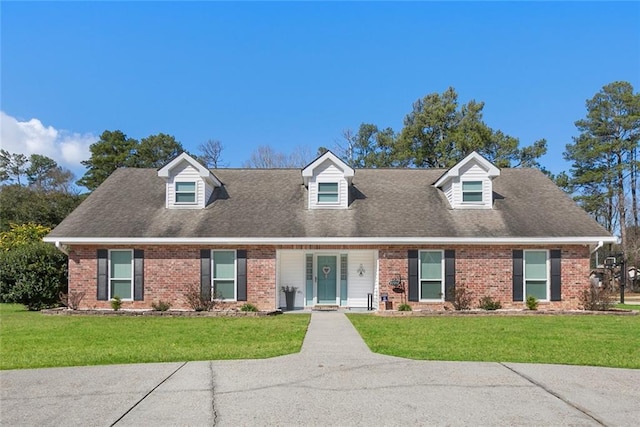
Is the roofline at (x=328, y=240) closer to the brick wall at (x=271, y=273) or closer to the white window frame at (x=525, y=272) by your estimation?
the brick wall at (x=271, y=273)

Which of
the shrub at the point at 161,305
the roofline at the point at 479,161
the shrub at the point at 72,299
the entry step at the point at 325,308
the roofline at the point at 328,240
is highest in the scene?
the roofline at the point at 479,161

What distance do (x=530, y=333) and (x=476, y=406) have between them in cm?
644

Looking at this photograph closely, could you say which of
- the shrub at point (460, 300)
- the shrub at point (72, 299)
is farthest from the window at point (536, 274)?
the shrub at point (72, 299)

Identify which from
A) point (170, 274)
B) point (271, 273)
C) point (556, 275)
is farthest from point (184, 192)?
point (556, 275)

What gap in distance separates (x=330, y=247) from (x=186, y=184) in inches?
238

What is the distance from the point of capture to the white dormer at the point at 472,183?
60.5ft

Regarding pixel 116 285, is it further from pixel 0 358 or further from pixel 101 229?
pixel 0 358

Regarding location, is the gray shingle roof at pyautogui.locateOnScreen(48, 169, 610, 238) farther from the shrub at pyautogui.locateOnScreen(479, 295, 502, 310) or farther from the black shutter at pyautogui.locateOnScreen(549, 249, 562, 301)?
the shrub at pyautogui.locateOnScreen(479, 295, 502, 310)

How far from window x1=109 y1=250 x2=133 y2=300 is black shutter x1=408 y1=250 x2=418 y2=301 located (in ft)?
30.7

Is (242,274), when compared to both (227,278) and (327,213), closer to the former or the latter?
(227,278)

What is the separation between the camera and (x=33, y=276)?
17.2m

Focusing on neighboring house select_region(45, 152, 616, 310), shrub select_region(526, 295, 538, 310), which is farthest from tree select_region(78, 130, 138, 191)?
shrub select_region(526, 295, 538, 310)

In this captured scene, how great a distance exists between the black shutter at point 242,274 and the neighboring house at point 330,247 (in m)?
0.03

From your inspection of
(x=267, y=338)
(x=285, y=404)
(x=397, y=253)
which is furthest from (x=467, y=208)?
(x=285, y=404)
